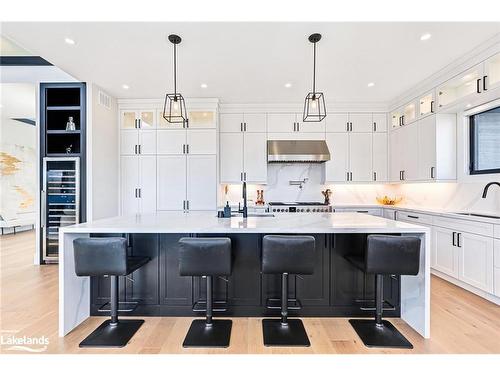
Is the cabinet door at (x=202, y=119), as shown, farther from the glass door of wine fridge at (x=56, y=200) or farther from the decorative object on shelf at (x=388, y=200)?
the decorative object on shelf at (x=388, y=200)

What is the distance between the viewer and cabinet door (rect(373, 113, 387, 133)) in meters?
5.17

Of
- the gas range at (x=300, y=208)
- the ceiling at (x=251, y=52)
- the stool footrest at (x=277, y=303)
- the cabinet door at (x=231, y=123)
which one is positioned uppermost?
the ceiling at (x=251, y=52)

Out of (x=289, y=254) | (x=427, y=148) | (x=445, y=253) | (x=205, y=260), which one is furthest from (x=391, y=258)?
(x=427, y=148)

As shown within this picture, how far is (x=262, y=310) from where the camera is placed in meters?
2.56

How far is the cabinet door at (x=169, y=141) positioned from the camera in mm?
4938

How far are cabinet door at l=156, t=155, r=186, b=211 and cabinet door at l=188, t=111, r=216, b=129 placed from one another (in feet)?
2.08

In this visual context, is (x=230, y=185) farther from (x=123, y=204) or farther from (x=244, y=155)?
(x=123, y=204)

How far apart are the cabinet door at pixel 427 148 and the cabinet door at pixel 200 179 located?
3.46 metres

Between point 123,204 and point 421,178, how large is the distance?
205 inches

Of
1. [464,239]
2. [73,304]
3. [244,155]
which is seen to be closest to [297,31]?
[244,155]

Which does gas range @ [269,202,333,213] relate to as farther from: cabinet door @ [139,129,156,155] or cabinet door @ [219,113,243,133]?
cabinet door @ [139,129,156,155]

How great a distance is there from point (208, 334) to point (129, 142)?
395cm

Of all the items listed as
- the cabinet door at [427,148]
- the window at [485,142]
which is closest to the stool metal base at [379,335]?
the window at [485,142]
